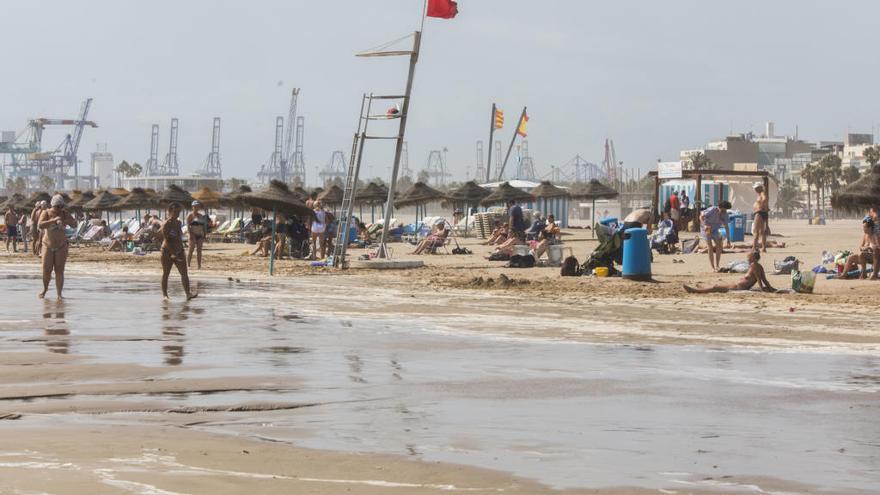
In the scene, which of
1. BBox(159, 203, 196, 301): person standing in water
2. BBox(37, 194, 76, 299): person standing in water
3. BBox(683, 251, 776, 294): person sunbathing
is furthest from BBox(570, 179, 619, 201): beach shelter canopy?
BBox(37, 194, 76, 299): person standing in water

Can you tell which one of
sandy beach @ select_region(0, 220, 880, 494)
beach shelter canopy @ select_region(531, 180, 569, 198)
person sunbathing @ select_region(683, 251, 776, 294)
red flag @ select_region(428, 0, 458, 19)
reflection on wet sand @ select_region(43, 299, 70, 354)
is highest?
red flag @ select_region(428, 0, 458, 19)

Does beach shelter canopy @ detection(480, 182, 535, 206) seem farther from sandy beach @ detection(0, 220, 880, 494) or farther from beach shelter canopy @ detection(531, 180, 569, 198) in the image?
sandy beach @ detection(0, 220, 880, 494)

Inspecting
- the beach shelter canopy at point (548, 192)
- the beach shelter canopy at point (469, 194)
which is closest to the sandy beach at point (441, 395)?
the beach shelter canopy at point (469, 194)

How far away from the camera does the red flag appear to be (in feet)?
75.3

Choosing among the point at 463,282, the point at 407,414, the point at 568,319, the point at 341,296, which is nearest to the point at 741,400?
the point at 407,414

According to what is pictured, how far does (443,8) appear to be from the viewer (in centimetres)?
2305

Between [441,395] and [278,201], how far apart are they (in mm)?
16721

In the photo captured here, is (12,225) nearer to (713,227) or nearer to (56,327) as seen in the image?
(713,227)

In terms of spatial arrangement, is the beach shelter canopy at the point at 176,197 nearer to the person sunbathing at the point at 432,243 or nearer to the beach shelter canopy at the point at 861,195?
the person sunbathing at the point at 432,243

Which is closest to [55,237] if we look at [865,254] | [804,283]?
[804,283]

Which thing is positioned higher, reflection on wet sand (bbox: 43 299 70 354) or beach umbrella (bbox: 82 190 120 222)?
beach umbrella (bbox: 82 190 120 222)

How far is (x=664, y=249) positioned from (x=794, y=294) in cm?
1017

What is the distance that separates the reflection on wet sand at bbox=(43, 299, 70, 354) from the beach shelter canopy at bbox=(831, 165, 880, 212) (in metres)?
10.4

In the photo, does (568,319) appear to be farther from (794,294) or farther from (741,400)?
(741,400)
